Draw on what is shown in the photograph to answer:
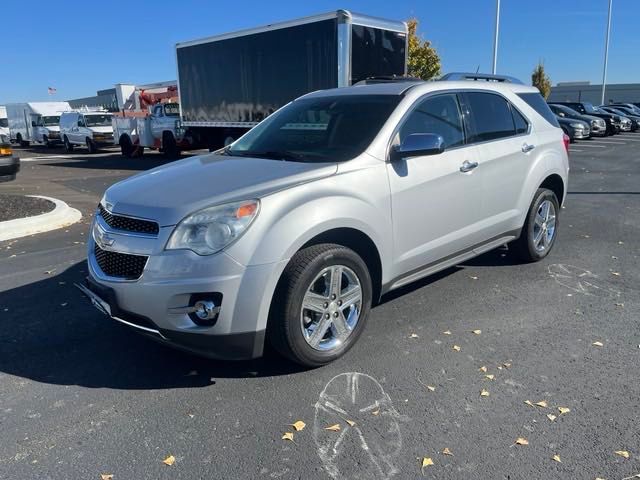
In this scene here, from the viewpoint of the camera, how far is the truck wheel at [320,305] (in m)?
3.24

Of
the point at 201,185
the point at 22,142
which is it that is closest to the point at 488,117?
the point at 201,185

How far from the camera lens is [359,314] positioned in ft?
12.2

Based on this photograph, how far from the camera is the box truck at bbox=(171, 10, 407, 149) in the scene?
1239cm

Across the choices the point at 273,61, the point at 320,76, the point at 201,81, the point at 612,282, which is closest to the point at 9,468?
the point at 612,282

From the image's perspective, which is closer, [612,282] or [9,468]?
[9,468]

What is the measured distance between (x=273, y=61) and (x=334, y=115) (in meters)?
10.5

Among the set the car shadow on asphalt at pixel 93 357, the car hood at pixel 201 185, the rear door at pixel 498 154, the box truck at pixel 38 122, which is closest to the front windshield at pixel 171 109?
the box truck at pixel 38 122

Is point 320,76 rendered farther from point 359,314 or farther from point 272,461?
point 272,461

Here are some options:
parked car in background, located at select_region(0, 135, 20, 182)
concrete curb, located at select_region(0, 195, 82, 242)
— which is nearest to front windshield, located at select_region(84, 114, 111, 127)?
parked car in background, located at select_region(0, 135, 20, 182)

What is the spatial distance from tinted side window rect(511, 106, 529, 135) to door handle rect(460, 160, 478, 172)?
1.04 m

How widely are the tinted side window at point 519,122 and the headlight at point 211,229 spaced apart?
326cm

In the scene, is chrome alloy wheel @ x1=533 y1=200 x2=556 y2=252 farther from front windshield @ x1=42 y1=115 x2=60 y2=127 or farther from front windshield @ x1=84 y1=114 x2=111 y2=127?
front windshield @ x1=42 y1=115 x2=60 y2=127

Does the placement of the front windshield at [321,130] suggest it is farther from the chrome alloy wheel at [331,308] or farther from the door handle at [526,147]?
the door handle at [526,147]

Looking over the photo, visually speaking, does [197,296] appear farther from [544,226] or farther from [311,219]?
[544,226]
